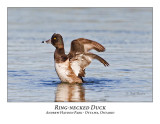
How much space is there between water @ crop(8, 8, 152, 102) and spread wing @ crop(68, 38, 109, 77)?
39 centimetres

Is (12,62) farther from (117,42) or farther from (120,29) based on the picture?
(120,29)

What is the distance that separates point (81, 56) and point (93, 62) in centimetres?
264

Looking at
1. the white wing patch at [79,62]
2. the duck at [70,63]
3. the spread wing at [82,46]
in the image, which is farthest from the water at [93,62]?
the spread wing at [82,46]

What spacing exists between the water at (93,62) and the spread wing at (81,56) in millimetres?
392

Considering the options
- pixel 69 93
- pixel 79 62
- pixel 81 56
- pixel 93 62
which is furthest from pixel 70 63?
pixel 93 62

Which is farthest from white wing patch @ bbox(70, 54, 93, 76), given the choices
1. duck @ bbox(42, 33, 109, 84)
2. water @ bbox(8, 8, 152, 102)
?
water @ bbox(8, 8, 152, 102)

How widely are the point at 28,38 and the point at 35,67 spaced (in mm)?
4257

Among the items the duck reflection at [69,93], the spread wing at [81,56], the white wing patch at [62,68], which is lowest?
the duck reflection at [69,93]

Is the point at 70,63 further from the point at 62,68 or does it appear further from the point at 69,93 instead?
the point at 69,93

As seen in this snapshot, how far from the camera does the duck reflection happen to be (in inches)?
361

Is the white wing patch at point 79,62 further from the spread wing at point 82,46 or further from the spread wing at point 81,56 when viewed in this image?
the spread wing at point 82,46

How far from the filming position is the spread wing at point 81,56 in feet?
33.7

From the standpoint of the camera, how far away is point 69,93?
31.7 ft
